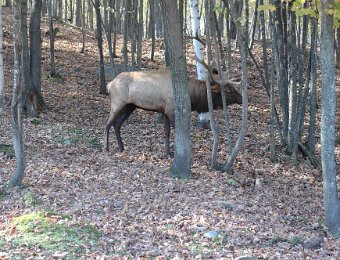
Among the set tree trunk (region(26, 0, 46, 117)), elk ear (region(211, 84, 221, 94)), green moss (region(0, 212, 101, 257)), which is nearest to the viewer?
green moss (region(0, 212, 101, 257))

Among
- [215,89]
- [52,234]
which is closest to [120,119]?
[215,89]

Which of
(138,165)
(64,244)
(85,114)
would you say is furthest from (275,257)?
(85,114)

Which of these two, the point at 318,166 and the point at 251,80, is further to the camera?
the point at 251,80

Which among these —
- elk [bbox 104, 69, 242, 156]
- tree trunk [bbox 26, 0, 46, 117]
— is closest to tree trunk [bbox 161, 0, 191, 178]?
elk [bbox 104, 69, 242, 156]

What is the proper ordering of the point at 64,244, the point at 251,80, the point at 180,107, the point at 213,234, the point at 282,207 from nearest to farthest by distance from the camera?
the point at 64,244 < the point at 213,234 < the point at 282,207 < the point at 180,107 < the point at 251,80

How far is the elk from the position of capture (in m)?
11.5

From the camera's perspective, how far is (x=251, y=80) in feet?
72.1

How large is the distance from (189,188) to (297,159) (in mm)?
3954

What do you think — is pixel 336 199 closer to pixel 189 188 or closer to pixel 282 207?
pixel 282 207

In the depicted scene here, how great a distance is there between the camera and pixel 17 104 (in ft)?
26.9

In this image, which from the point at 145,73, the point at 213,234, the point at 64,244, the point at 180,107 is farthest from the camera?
the point at 145,73

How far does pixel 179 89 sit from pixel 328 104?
3132mm

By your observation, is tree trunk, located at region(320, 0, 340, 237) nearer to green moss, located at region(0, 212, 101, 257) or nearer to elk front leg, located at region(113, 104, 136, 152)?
green moss, located at region(0, 212, 101, 257)

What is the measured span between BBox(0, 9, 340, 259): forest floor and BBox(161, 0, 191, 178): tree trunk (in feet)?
1.06
